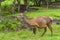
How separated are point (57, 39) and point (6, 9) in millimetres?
33230

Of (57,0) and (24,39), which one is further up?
(24,39)

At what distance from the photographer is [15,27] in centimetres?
2002

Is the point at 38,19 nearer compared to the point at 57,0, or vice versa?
the point at 38,19

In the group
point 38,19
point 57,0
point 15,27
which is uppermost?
point 38,19

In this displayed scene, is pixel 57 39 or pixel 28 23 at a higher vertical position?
pixel 28 23

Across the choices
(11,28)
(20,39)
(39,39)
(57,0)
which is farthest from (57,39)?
(57,0)

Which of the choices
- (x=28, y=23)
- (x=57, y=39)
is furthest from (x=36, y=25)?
(x=57, y=39)

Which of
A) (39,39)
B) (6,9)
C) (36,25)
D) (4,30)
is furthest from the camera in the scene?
(6,9)

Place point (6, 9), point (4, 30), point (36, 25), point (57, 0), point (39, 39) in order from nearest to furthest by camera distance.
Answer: point (39, 39)
point (36, 25)
point (4, 30)
point (6, 9)
point (57, 0)

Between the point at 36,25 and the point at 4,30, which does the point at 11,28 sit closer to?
the point at 4,30

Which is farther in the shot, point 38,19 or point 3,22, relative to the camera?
point 3,22

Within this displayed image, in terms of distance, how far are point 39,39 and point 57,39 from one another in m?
1.15

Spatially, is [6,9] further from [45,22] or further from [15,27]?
[45,22]

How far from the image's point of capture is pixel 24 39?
14680mm
